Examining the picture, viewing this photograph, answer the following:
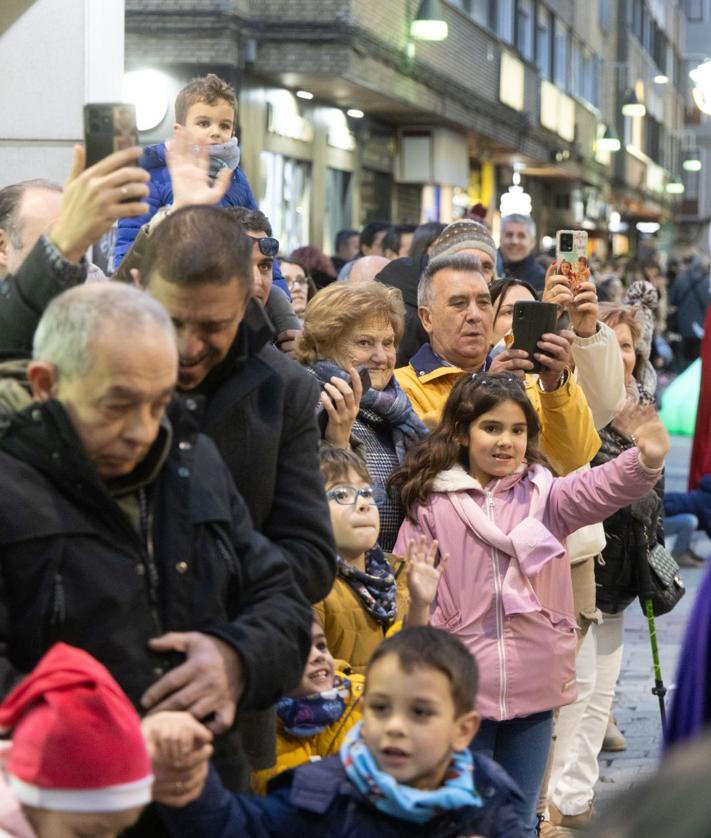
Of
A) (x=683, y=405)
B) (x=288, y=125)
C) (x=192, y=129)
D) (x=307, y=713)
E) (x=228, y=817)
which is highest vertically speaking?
(x=288, y=125)

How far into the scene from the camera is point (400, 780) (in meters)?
3.60

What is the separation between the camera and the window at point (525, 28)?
35562 mm

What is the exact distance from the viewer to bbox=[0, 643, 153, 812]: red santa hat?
120 inches

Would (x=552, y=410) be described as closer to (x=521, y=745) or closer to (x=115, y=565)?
(x=521, y=745)

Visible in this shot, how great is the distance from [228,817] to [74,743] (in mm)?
529

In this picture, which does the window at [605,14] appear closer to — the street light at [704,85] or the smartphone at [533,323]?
the street light at [704,85]

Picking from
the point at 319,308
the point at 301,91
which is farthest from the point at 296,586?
the point at 301,91

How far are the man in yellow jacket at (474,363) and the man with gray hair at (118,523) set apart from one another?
3001mm

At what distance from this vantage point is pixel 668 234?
8400cm

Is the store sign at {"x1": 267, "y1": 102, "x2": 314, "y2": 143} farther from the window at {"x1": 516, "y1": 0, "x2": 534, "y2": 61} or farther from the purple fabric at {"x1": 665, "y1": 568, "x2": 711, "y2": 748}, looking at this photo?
the purple fabric at {"x1": 665, "y1": 568, "x2": 711, "y2": 748}

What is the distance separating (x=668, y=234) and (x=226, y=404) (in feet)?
269

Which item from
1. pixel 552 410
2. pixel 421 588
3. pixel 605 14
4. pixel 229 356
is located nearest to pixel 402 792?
pixel 229 356

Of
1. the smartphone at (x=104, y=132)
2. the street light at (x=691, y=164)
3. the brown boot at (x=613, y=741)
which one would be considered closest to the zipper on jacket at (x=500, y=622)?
the smartphone at (x=104, y=132)

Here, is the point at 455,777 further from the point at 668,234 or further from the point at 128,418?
the point at 668,234
